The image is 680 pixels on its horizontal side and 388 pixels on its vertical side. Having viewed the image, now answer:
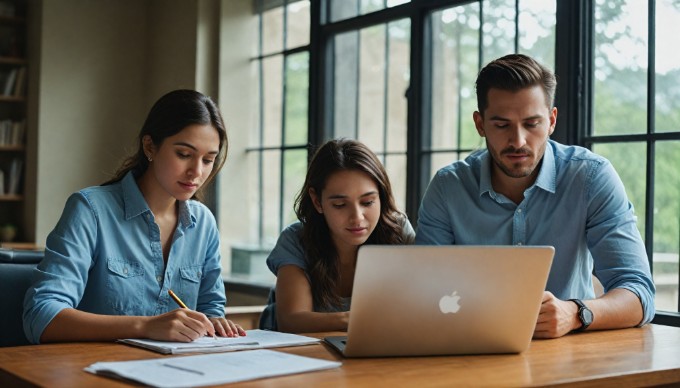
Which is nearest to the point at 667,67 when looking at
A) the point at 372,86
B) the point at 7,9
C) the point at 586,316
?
the point at 586,316

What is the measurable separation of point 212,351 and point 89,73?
5.15 meters

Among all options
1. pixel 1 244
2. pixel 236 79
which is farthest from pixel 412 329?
pixel 1 244

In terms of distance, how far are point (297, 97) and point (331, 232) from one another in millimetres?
3003

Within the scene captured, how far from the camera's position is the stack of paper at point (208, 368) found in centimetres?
146

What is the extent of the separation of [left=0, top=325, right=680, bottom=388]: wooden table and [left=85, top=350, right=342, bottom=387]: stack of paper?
0.09 ft

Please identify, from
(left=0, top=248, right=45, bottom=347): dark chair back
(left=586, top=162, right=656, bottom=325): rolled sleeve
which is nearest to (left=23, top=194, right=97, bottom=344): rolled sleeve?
(left=0, top=248, right=45, bottom=347): dark chair back

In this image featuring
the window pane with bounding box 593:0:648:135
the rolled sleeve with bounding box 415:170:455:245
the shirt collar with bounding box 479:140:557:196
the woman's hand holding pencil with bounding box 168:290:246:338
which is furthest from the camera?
the window pane with bounding box 593:0:648:135

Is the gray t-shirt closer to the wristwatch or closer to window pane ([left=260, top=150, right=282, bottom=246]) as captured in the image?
the wristwatch

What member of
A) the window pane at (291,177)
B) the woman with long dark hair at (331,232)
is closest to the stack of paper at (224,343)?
the woman with long dark hair at (331,232)

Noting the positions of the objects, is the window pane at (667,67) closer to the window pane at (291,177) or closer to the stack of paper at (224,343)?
the stack of paper at (224,343)

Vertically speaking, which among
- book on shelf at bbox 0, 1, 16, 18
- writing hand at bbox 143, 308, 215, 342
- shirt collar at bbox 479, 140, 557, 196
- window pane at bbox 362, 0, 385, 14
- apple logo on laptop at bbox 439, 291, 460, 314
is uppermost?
book on shelf at bbox 0, 1, 16, 18

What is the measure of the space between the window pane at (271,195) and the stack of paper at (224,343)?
3639 mm

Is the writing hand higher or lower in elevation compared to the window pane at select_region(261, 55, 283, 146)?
lower

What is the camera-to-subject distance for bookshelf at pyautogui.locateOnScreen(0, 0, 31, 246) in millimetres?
6578
